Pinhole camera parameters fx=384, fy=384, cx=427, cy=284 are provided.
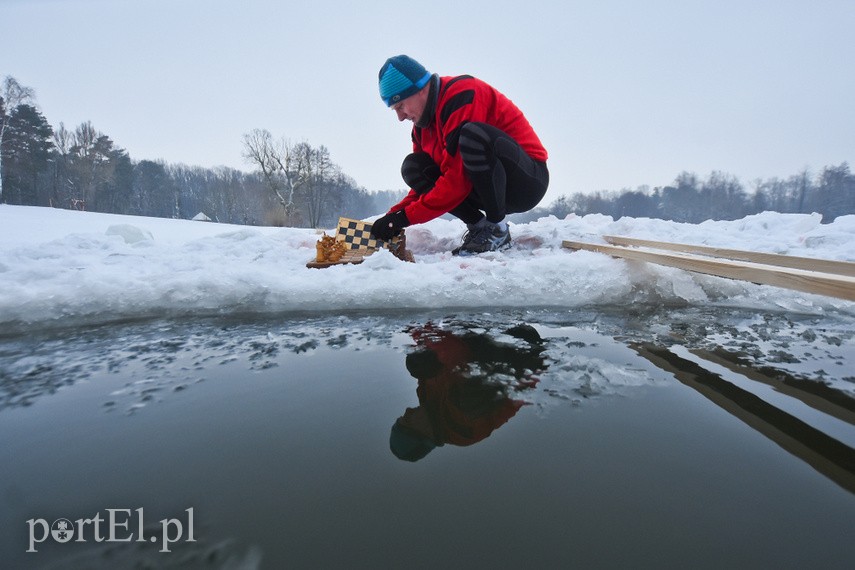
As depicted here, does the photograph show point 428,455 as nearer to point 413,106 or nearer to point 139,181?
point 413,106

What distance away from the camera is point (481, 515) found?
56cm

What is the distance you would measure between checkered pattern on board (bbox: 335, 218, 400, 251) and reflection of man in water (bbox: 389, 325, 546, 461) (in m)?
1.49

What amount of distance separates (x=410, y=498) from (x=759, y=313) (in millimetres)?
2052

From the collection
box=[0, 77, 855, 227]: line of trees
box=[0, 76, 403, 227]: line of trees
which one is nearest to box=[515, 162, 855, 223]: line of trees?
box=[0, 77, 855, 227]: line of trees

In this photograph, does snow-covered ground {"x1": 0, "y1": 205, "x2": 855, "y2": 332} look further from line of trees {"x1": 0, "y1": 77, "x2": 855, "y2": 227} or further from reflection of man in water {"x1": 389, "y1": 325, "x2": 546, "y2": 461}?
line of trees {"x1": 0, "y1": 77, "x2": 855, "y2": 227}

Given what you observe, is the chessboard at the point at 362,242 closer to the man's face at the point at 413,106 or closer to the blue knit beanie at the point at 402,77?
the man's face at the point at 413,106

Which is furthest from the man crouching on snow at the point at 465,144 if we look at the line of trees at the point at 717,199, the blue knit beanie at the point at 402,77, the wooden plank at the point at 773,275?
the line of trees at the point at 717,199

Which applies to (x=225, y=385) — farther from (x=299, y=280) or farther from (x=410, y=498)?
(x=299, y=280)

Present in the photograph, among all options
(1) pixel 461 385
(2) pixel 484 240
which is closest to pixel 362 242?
(2) pixel 484 240

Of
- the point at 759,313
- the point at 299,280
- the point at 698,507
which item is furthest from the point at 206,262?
the point at 759,313

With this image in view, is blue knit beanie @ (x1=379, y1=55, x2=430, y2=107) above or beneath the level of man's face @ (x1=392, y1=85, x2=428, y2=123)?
above

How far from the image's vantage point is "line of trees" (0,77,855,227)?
2677 centimetres

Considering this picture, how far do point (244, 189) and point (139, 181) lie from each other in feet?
45.6

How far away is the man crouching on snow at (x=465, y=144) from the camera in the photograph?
232cm
